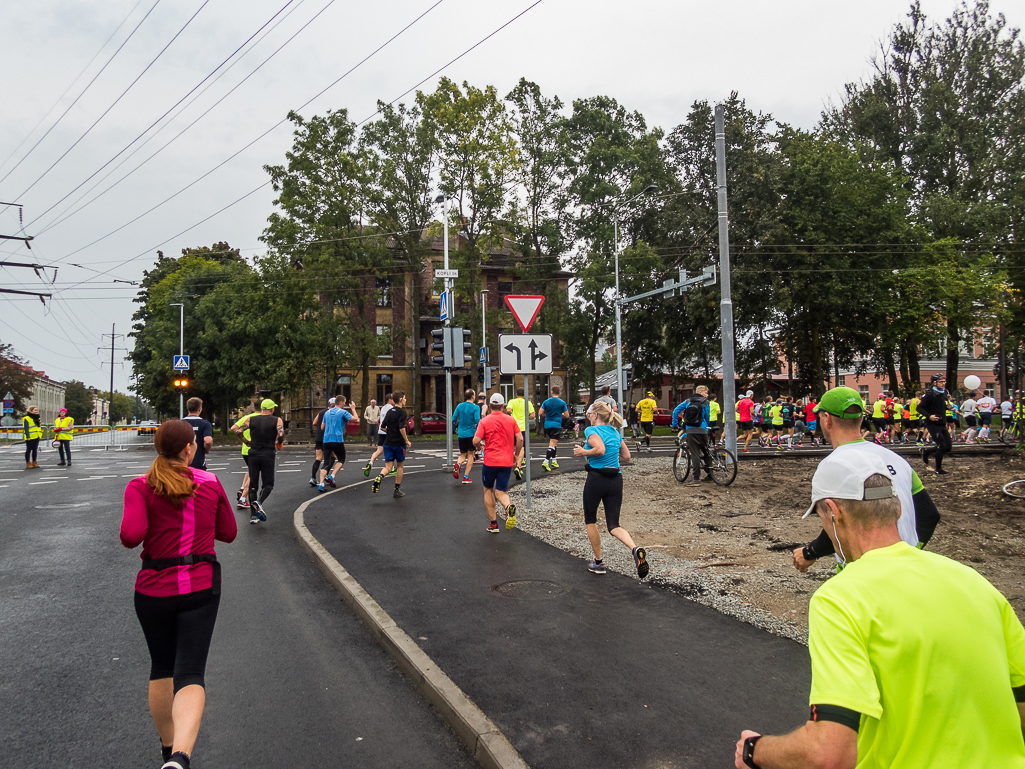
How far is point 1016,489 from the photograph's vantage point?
11375 mm

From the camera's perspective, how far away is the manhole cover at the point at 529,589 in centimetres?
659

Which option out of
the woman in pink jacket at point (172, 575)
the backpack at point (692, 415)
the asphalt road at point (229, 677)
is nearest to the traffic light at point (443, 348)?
the backpack at point (692, 415)

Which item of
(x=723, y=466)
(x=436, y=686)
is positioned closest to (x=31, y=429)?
(x=723, y=466)

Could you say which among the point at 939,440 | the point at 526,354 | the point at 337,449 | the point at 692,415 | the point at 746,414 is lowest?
the point at 939,440

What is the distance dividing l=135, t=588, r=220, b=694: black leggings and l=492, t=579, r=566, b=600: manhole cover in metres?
3.52

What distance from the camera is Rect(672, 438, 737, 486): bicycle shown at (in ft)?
47.4

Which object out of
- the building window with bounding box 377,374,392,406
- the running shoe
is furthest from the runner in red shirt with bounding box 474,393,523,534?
the building window with bounding box 377,374,392,406

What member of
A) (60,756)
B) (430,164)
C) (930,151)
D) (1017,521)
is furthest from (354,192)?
(60,756)

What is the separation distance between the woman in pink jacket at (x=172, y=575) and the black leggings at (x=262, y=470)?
7960 millimetres

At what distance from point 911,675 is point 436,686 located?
3224mm

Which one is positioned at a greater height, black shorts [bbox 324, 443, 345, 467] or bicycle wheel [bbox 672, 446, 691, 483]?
black shorts [bbox 324, 443, 345, 467]

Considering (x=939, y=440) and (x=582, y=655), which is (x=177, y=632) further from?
(x=939, y=440)

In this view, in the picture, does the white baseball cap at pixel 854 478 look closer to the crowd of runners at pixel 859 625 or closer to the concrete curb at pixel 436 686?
the crowd of runners at pixel 859 625

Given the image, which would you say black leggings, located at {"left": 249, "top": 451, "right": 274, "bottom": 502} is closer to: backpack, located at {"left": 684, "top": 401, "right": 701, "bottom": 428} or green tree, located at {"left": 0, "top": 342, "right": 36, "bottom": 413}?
backpack, located at {"left": 684, "top": 401, "right": 701, "bottom": 428}
